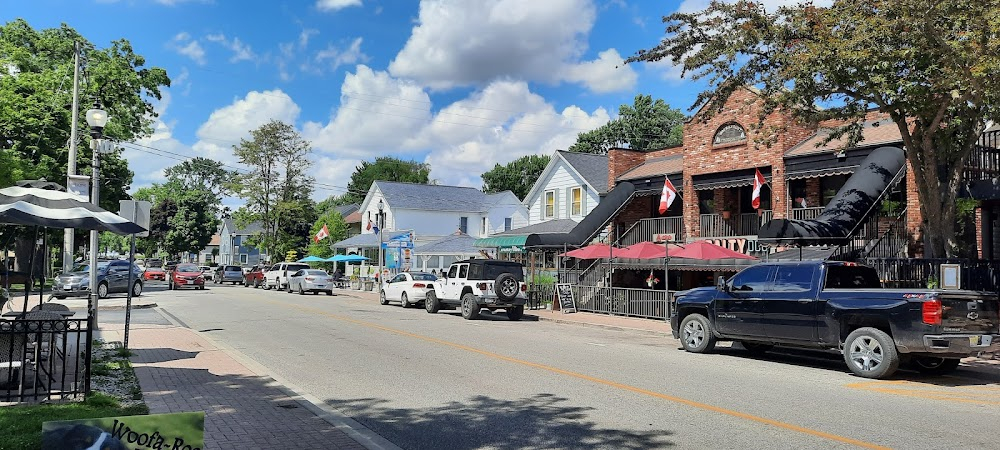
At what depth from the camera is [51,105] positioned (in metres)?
34.4

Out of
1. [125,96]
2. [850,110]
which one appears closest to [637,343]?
[850,110]

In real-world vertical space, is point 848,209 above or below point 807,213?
below

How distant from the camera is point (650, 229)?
97.6 feet

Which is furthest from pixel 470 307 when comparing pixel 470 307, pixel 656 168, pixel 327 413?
pixel 327 413

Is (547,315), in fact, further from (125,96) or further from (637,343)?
(125,96)

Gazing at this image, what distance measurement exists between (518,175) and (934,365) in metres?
66.5

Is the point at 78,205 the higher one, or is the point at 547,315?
the point at 78,205

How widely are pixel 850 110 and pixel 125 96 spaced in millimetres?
36342

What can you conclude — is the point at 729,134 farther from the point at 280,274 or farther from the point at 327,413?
the point at 280,274

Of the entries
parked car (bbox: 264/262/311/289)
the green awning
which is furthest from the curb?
parked car (bbox: 264/262/311/289)

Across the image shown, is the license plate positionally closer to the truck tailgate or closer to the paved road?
the truck tailgate

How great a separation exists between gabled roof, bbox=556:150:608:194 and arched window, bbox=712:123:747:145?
8.63m

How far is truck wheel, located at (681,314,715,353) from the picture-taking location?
1430cm

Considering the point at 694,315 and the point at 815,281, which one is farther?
the point at 694,315
